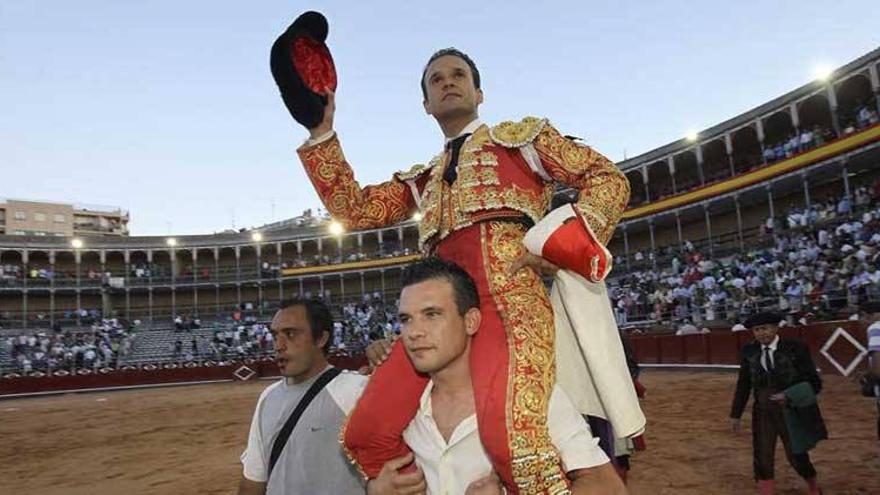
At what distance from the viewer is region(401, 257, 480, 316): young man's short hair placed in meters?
1.66

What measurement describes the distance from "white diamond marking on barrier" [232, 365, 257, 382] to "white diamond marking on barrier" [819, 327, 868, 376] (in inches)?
818

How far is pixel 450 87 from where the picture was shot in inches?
82.4

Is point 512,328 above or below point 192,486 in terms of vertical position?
above

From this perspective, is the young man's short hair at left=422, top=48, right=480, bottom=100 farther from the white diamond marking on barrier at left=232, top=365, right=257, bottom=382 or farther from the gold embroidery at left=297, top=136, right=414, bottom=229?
the white diamond marking on barrier at left=232, top=365, right=257, bottom=382

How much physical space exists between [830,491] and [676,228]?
2247 cm

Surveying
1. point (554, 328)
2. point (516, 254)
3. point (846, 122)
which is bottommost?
point (554, 328)

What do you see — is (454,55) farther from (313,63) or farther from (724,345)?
(724,345)

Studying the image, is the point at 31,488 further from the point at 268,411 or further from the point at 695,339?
the point at 695,339

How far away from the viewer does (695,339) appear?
53.4 ft

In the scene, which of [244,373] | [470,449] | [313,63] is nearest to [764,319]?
[470,449]

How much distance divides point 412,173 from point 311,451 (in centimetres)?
125

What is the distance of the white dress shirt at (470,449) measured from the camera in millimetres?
1551

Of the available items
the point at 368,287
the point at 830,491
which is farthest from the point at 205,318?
the point at 830,491

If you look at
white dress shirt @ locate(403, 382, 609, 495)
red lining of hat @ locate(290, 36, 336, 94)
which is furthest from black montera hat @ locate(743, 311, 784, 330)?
red lining of hat @ locate(290, 36, 336, 94)
